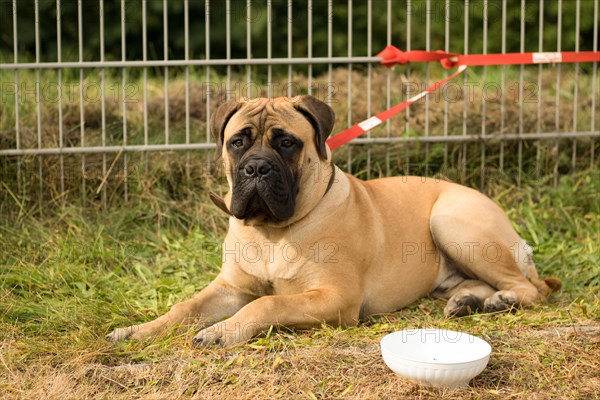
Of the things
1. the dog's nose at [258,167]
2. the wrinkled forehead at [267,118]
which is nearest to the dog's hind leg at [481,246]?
the wrinkled forehead at [267,118]

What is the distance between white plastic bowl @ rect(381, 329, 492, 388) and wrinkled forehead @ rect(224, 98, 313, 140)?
1.11 metres

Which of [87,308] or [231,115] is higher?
[231,115]

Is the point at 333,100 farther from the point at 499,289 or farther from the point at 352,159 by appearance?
the point at 499,289

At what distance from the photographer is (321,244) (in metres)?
4.01

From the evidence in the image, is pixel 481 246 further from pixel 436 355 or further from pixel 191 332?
pixel 191 332

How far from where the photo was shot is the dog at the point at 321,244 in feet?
12.4

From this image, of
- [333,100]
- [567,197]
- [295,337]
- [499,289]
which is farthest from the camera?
[333,100]

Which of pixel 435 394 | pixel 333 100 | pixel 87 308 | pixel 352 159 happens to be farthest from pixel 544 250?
pixel 87 308

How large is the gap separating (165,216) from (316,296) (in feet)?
6.87

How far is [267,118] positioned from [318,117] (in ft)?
0.85

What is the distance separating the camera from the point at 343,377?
131 inches

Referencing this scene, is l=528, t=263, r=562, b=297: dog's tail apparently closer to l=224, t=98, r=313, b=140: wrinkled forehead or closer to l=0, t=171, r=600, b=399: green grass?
l=0, t=171, r=600, b=399: green grass

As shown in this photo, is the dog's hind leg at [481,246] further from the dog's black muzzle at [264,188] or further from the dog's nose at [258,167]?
the dog's nose at [258,167]

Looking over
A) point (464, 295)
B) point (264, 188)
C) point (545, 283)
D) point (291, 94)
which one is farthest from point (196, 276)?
point (291, 94)
